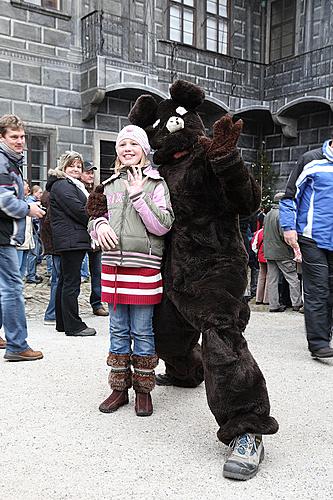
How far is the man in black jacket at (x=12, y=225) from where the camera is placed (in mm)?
4344

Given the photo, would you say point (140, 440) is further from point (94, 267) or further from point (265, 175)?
point (265, 175)

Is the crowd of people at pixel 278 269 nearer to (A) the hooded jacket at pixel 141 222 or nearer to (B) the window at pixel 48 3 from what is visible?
(A) the hooded jacket at pixel 141 222

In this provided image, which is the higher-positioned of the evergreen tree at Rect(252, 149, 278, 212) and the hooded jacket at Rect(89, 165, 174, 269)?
the evergreen tree at Rect(252, 149, 278, 212)

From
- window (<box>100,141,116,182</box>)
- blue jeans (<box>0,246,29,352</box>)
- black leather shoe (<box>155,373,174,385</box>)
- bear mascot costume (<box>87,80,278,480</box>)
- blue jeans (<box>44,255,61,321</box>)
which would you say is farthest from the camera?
window (<box>100,141,116,182</box>)

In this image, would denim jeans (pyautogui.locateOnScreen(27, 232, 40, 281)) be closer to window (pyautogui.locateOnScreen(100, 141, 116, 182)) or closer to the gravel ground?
window (pyautogui.locateOnScreen(100, 141, 116, 182))

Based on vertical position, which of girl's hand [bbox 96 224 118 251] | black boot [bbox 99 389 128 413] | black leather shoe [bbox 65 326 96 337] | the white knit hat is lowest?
black leather shoe [bbox 65 326 96 337]

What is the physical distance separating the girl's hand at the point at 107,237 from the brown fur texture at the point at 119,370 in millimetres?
688

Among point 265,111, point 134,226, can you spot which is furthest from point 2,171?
point 265,111

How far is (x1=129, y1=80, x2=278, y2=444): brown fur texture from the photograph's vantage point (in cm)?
264

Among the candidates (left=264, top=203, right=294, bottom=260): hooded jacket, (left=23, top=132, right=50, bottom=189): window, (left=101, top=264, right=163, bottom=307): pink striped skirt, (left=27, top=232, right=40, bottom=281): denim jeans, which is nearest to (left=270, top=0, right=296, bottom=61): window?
(left=23, top=132, right=50, bottom=189): window

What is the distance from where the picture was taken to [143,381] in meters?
3.30

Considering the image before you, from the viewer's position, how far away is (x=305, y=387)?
396 centimetres

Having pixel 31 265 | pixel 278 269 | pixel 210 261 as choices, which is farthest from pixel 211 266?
pixel 31 265

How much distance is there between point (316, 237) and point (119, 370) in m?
2.19
